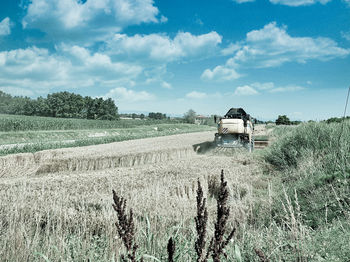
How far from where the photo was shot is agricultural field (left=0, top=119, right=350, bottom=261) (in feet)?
11.6

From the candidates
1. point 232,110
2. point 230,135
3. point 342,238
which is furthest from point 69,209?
point 232,110

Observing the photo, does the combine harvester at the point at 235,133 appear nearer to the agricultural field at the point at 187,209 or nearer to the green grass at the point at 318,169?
the agricultural field at the point at 187,209

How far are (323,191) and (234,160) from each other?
5.48m

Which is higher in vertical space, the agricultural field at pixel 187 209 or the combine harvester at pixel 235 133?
the combine harvester at pixel 235 133

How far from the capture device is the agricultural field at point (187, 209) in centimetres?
353

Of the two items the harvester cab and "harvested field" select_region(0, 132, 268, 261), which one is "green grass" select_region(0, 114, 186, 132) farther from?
"harvested field" select_region(0, 132, 268, 261)

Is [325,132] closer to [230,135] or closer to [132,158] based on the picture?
[230,135]

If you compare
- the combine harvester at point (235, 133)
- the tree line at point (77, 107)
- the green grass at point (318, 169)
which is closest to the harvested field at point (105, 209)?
the green grass at point (318, 169)

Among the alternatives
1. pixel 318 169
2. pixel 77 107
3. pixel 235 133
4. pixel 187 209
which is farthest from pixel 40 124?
pixel 77 107

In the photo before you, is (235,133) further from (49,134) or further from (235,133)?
(49,134)

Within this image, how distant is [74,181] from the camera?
7656 millimetres

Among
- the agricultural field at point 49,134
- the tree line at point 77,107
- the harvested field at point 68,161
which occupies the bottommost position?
the harvested field at point 68,161

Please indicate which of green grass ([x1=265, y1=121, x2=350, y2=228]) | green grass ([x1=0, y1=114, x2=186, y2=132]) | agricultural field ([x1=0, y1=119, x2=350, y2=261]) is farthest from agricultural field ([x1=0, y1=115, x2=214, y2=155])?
green grass ([x1=265, y1=121, x2=350, y2=228])

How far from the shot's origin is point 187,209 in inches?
221
